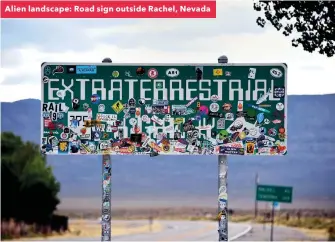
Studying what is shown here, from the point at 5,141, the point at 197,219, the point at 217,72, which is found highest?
the point at 217,72

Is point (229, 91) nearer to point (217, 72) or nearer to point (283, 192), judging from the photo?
point (217, 72)

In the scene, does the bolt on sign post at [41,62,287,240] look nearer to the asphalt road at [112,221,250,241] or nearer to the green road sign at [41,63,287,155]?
the green road sign at [41,63,287,155]

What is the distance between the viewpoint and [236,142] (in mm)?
7281

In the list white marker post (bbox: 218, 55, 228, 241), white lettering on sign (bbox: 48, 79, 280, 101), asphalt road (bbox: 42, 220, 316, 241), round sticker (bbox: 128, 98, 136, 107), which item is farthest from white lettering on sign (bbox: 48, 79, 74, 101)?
asphalt road (bbox: 42, 220, 316, 241)

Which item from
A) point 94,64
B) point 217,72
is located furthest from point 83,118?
point 217,72

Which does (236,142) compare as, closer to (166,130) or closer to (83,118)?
(166,130)

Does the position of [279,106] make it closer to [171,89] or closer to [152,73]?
[171,89]

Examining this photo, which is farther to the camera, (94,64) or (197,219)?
(197,219)

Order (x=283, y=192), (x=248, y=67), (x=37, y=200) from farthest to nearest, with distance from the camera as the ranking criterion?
(x=37, y=200), (x=283, y=192), (x=248, y=67)

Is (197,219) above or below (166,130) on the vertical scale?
below

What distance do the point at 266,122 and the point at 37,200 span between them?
13.8 feet

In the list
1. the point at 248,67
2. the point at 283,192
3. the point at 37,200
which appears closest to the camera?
the point at 248,67

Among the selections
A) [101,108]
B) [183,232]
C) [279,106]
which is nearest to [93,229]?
[183,232]

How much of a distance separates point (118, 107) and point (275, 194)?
3.14 meters
